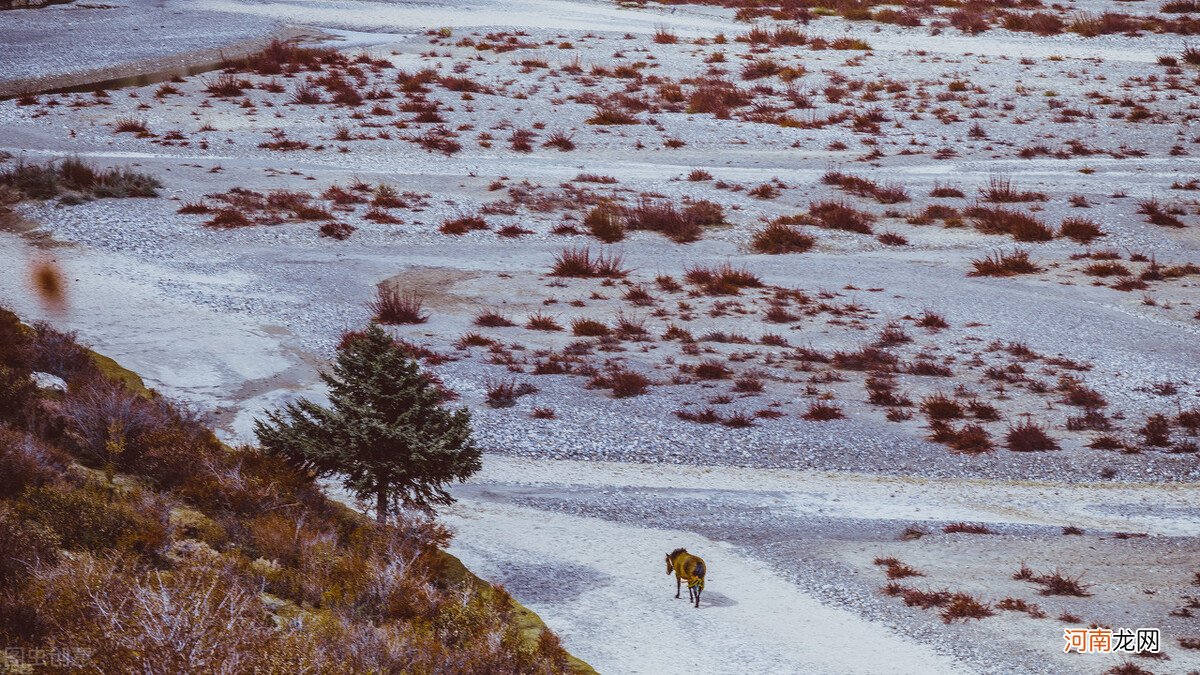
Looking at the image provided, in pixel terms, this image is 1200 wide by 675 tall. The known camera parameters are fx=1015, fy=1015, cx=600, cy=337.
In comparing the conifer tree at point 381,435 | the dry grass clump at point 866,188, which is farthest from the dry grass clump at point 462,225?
the conifer tree at point 381,435

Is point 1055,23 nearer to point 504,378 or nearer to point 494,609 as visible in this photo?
point 504,378

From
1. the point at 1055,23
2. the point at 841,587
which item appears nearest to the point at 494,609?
the point at 841,587

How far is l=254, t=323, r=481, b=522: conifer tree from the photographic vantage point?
9508 millimetres

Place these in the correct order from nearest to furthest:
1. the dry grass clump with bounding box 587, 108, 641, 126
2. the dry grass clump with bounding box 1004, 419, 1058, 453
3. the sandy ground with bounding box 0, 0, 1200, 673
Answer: the sandy ground with bounding box 0, 0, 1200, 673 < the dry grass clump with bounding box 1004, 419, 1058, 453 < the dry grass clump with bounding box 587, 108, 641, 126

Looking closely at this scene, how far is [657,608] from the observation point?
30.2 feet

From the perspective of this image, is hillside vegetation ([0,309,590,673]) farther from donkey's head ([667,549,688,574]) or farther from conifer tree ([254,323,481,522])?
donkey's head ([667,549,688,574])

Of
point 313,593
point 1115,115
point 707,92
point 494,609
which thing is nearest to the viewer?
point 313,593

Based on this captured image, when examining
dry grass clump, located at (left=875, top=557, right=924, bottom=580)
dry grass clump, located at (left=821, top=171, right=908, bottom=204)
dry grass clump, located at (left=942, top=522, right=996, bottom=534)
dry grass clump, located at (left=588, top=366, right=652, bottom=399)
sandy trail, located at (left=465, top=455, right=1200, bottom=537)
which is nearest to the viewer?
dry grass clump, located at (left=875, top=557, right=924, bottom=580)

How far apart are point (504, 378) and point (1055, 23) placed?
3914 centimetres

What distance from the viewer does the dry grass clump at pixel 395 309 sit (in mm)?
18516

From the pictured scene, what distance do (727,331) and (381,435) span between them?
402 inches

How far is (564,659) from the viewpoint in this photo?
7.54m

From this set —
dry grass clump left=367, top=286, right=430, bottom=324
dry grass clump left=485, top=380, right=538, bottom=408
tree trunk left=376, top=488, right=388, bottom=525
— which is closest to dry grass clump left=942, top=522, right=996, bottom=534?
tree trunk left=376, top=488, right=388, bottom=525

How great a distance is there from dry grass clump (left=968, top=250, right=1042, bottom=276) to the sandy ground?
1.41 feet
